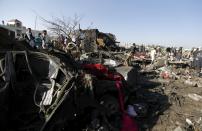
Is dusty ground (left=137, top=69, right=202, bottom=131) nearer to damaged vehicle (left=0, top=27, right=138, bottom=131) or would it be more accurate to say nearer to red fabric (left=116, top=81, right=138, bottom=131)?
red fabric (left=116, top=81, right=138, bottom=131)

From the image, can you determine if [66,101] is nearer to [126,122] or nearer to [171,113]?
[126,122]

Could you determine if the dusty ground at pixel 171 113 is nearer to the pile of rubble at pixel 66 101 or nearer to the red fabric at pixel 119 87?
the pile of rubble at pixel 66 101

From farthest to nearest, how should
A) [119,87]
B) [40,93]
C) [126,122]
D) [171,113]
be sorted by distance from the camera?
1. [171,113]
2. [119,87]
3. [126,122]
4. [40,93]

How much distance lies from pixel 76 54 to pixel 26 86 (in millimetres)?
6630

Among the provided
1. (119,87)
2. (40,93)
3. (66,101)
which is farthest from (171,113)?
(40,93)

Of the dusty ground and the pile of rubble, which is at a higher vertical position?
the pile of rubble

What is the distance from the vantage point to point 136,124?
707 cm

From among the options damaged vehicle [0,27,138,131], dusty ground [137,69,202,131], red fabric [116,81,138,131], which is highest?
damaged vehicle [0,27,138,131]

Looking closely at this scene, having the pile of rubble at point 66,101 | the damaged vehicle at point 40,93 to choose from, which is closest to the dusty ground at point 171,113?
the pile of rubble at point 66,101

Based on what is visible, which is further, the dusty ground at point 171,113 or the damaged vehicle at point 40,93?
the dusty ground at point 171,113

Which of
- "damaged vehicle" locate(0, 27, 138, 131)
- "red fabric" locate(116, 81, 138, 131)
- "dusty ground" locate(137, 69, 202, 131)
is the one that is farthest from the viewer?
"dusty ground" locate(137, 69, 202, 131)

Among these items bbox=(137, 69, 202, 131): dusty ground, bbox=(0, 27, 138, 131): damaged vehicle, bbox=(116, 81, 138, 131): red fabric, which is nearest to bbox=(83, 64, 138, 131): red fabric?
bbox=(116, 81, 138, 131): red fabric

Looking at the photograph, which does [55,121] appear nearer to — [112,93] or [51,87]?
[51,87]

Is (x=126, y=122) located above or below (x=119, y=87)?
below
